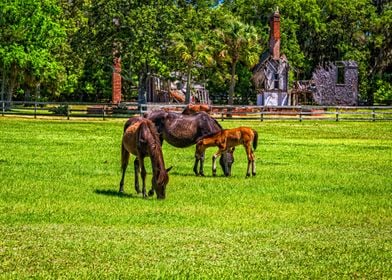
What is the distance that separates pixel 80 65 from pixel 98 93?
15.0 m

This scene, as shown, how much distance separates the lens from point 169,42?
63.4 meters

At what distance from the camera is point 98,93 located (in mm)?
83312

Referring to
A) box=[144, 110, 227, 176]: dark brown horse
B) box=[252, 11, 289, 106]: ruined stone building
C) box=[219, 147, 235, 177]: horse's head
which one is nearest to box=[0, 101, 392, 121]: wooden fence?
box=[252, 11, 289, 106]: ruined stone building

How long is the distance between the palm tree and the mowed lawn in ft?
132

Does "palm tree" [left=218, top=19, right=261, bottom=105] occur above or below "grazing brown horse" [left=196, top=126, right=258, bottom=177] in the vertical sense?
above

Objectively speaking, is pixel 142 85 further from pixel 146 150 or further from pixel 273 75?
pixel 146 150

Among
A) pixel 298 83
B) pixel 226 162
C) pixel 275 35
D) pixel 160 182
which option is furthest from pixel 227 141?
pixel 298 83

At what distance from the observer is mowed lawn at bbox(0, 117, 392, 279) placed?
924 cm

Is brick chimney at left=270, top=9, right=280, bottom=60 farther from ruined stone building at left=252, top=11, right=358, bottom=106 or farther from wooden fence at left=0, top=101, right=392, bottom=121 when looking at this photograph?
wooden fence at left=0, top=101, right=392, bottom=121

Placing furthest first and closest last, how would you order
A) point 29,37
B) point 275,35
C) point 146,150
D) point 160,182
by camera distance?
point 275,35
point 29,37
point 146,150
point 160,182

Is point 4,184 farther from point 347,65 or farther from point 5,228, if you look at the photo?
point 347,65

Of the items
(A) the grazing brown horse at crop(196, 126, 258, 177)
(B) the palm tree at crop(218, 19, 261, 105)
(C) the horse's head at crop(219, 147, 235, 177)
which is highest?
(B) the palm tree at crop(218, 19, 261, 105)

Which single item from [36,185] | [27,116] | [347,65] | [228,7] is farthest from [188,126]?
[228,7]

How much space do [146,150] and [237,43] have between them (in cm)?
4925
